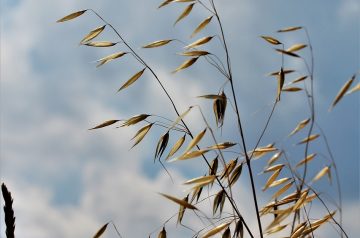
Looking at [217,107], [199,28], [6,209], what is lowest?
[6,209]

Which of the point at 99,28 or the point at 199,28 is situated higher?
the point at 99,28

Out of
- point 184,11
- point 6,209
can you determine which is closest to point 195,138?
point 184,11

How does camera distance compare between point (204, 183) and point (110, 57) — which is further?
point (110, 57)

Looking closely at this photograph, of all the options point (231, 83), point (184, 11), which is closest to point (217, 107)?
point (231, 83)

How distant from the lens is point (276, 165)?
2.12m

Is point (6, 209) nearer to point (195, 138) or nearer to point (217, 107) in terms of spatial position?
point (195, 138)

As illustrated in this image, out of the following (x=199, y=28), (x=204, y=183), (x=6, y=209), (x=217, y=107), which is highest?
(x=199, y=28)

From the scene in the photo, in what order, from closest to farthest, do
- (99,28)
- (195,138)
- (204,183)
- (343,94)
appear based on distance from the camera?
1. (343,94)
2. (204,183)
3. (195,138)
4. (99,28)

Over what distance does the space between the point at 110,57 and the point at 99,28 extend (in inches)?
11.1

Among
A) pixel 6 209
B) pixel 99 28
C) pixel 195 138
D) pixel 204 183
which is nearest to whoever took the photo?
pixel 6 209

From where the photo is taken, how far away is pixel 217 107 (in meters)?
2.15

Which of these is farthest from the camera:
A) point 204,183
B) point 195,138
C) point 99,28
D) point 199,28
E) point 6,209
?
point 99,28

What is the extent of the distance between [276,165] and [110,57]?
2.78ft

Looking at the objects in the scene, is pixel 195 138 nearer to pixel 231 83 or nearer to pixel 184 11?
pixel 231 83
